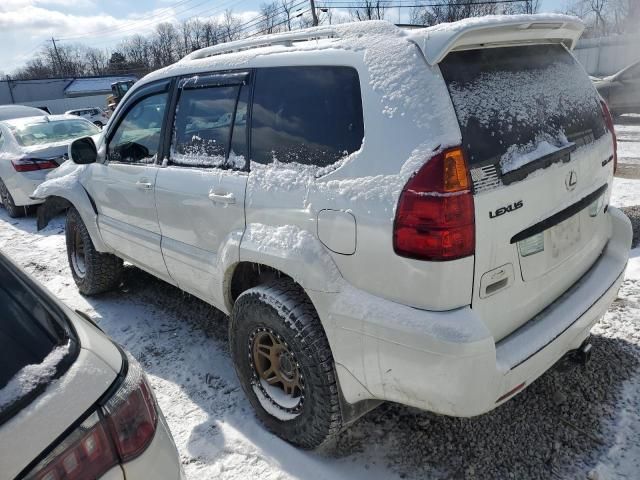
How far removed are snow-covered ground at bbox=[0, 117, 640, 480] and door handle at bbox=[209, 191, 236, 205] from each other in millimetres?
1248

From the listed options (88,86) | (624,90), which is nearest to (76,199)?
(624,90)

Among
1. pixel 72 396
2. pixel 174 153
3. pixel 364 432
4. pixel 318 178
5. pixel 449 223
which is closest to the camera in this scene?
pixel 72 396

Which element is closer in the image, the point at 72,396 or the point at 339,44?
the point at 72,396

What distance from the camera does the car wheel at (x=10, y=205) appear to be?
8.19m

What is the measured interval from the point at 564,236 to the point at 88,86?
5869 centimetres

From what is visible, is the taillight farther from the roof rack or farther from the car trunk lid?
the roof rack

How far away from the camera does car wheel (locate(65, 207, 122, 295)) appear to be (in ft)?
14.7

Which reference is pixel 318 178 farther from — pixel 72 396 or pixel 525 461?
pixel 525 461

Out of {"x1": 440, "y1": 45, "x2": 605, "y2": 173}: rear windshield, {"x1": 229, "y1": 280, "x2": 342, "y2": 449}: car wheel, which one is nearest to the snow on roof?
{"x1": 229, "y1": 280, "x2": 342, "y2": 449}: car wheel

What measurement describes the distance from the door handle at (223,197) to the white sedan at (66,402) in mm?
1240

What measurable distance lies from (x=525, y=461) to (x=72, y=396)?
6.97ft

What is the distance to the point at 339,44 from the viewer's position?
2.25 metres

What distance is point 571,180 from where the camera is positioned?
7.43 ft

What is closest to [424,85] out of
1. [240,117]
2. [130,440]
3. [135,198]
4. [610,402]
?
[240,117]
